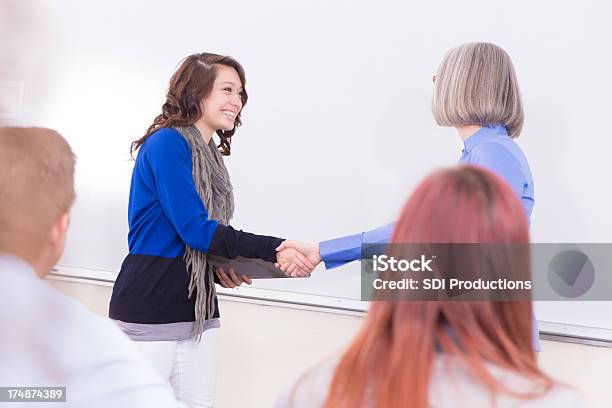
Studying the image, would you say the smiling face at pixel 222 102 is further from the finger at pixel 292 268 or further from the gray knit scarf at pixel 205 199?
the finger at pixel 292 268

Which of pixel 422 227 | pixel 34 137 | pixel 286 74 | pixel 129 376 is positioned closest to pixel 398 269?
pixel 422 227

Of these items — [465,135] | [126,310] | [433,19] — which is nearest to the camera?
[465,135]

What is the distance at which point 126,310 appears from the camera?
1.87m

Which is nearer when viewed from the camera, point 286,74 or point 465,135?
point 465,135

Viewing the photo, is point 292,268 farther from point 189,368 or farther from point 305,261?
point 189,368

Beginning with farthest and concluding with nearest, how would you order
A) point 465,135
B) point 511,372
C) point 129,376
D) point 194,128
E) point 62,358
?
1. point 194,128
2. point 465,135
3. point 511,372
4. point 129,376
5. point 62,358

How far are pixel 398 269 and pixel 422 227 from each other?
61 mm

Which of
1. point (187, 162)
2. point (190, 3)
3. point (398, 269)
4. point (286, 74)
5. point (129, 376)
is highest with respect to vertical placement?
point (190, 3)

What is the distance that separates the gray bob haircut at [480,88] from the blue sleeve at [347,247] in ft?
1.49

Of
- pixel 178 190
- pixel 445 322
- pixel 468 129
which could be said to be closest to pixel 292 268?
pixel 178 190

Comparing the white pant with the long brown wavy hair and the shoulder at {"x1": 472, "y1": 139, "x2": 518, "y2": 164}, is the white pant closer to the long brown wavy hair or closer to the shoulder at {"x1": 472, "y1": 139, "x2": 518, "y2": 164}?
the long brown wavy hair

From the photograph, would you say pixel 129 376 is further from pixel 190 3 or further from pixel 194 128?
pixel 190 3

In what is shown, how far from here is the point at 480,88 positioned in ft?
5.58

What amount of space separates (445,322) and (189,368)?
1264mm
